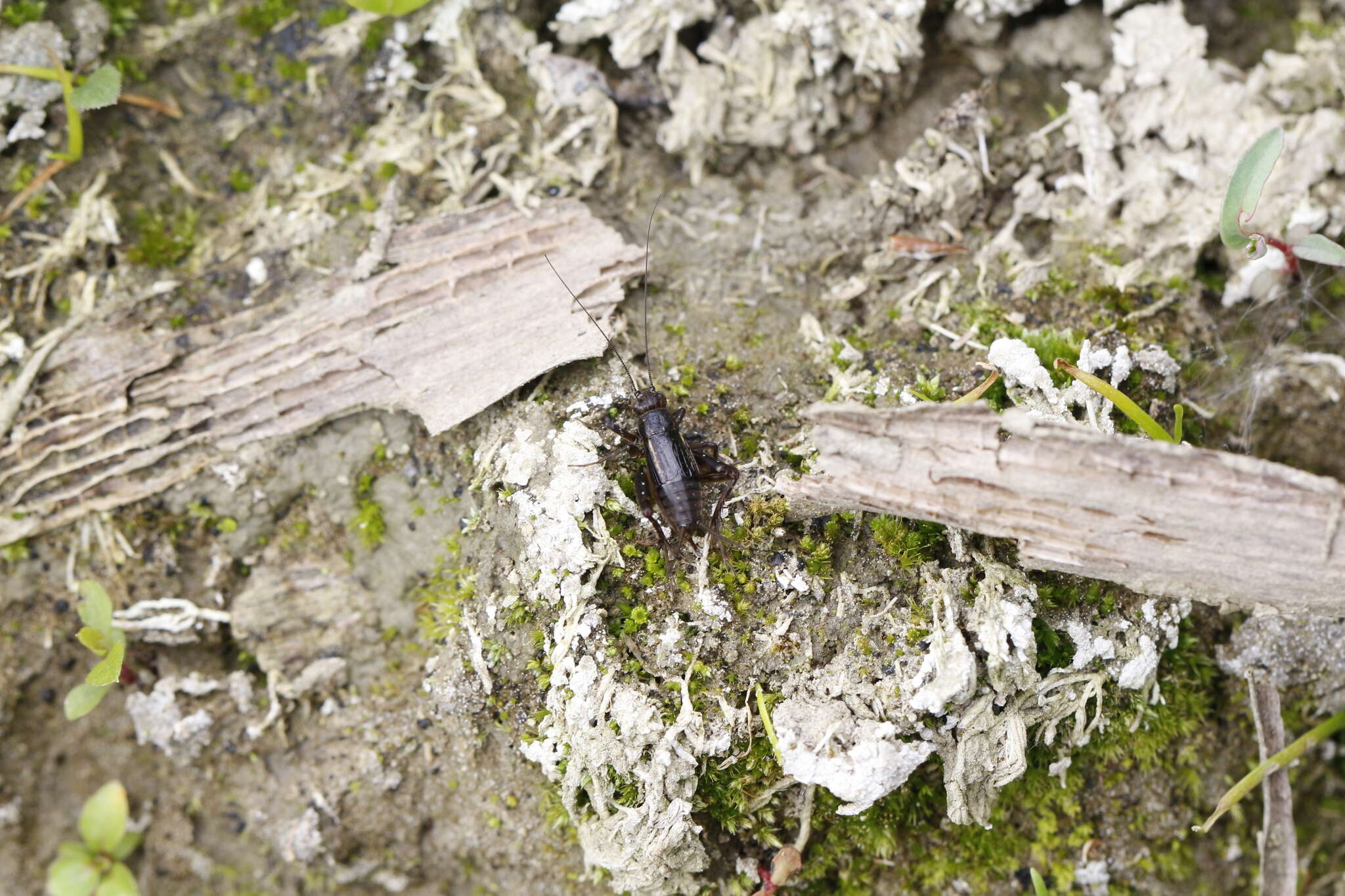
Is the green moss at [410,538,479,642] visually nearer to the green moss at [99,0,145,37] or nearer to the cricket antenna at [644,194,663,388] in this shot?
the cricket antenna at [644,194,663,388]

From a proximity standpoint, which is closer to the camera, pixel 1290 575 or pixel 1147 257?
pixel 1290 575

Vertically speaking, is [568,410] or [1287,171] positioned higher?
[1287,171]

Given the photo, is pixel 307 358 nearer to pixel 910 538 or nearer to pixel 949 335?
pixel 910 538

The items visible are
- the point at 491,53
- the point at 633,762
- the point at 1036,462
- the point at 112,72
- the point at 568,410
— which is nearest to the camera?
the point at 1036,462

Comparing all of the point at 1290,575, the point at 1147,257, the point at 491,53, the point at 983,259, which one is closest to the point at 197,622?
the point at 491,53

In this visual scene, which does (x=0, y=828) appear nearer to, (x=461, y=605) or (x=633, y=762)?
(x=461, y=605)

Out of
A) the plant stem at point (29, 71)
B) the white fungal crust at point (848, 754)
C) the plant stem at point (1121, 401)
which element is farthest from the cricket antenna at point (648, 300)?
the plant stem at point (29, 71)

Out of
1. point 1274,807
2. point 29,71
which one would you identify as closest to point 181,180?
point 29,71

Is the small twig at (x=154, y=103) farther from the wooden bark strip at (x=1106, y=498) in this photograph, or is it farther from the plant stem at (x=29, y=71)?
the wooden bark strip at (x=1106, y=498)
